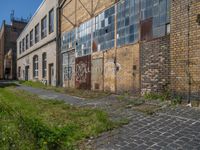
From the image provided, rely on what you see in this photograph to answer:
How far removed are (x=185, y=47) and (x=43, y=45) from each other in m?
20.4

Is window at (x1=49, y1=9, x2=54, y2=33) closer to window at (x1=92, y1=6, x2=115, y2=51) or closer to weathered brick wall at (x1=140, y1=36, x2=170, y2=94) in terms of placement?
window at (x1=92, y1=6, x2=115, y2=51)

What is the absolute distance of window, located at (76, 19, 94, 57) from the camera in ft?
54.1

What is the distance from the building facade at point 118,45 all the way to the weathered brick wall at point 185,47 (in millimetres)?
503

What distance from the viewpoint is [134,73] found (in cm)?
1143

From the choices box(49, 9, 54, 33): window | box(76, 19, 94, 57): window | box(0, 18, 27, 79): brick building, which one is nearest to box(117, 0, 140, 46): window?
box(76, 19, 94, 57): window

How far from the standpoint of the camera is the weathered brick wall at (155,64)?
9.53 meters

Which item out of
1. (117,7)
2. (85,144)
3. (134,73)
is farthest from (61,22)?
(85,144)

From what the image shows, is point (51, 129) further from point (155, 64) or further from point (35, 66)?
point (35, 66)

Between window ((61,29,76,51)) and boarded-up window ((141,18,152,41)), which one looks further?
window ((61,29,76,51))

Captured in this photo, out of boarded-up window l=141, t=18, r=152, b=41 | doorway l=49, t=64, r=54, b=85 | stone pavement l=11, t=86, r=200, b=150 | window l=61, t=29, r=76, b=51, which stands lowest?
stone pavement l=11, t=86, r=200, b=150

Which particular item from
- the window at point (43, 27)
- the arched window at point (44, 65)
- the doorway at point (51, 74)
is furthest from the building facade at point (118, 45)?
the window at point (43, 27)

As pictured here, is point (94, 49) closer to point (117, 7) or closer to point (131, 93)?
point (117, 7)

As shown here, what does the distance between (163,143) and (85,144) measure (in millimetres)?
1444

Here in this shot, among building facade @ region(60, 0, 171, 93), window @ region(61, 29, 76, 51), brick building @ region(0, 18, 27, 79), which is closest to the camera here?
building facade @ region(60, 0, 171, 93)
